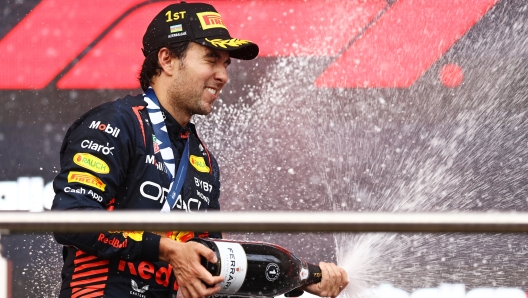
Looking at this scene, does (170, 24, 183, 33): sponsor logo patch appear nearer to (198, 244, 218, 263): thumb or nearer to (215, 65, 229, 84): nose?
(215, 65, 229, 84): nose

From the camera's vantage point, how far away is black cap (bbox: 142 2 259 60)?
1935mm

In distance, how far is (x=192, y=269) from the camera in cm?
152

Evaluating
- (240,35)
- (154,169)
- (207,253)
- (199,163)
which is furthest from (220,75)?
(240,35)

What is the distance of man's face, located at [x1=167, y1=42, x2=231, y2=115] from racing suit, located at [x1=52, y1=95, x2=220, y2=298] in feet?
0.50

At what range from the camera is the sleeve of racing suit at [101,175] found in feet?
5.19

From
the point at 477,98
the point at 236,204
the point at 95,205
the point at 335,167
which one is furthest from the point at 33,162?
the point at 477,98

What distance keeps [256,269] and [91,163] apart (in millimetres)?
411

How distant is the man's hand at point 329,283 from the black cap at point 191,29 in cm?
57

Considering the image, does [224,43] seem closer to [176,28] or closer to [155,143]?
[176,28]

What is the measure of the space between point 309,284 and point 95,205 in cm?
57

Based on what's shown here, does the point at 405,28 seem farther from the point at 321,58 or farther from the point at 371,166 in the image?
the point at 371,166

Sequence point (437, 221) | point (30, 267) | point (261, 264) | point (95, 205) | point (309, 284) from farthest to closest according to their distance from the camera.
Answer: point (30, 267), point (309, 284), point (261, 264), point (95, 205), point (437, 221)

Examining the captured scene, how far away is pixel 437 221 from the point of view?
2.78ft

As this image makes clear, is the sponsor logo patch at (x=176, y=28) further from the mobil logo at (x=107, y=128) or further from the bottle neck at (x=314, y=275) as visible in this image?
the bottle neck at (x=314, y=275)
